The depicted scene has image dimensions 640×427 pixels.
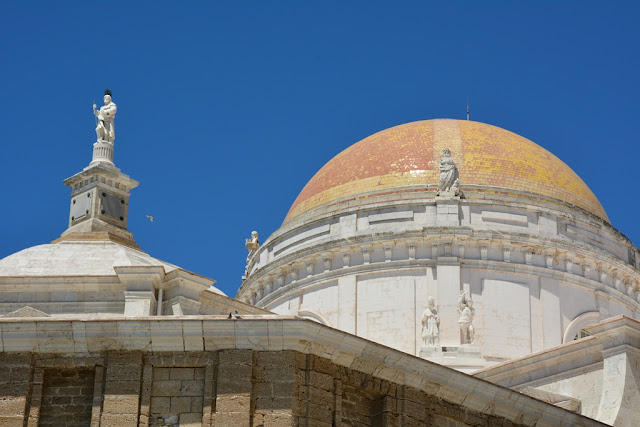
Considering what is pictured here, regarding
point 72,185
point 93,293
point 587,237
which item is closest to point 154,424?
point 93,293

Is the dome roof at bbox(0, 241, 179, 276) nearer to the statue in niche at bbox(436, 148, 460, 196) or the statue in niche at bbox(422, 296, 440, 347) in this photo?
the statue in niche at bbox(422, 296, 440, 347)

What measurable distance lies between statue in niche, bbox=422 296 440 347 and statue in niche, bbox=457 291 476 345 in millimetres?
816

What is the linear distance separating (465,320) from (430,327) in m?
1.22

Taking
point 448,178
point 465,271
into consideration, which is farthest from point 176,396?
point 448,178

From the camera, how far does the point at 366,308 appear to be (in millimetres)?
52625

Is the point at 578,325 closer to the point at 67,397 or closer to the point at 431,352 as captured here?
the point at 431,352

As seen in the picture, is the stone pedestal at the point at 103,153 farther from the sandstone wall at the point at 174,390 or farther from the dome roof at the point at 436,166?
the sandstone wall at the point at 174,390

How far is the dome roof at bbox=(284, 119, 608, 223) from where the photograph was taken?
5572 cm

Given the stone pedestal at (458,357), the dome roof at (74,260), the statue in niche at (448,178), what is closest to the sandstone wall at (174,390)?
the dome roof at (74,260)

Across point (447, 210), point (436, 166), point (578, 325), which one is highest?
point (436, 166)

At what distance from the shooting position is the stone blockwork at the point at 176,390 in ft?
90.6

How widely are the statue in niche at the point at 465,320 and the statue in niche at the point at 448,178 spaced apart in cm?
515

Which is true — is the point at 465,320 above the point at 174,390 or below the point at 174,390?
above

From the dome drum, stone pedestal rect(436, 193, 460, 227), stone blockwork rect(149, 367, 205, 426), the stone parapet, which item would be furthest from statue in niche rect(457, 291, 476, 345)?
stone blockwork rect(149, 367, 205, 426)
